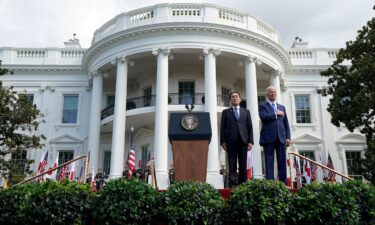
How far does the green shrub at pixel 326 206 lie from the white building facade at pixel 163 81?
Result: 35.4 ft

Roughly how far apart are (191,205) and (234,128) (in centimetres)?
230

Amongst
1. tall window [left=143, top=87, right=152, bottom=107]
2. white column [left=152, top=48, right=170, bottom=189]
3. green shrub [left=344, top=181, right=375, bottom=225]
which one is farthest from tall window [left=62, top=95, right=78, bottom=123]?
green shrub [left=344, top=181, right=375, bottom=225]

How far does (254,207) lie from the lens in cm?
595

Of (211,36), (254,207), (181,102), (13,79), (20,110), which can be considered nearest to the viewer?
(254,207)

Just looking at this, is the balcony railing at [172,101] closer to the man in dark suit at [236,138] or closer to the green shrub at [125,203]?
the man in dark suit at [236,138]

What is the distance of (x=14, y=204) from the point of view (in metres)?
6.43

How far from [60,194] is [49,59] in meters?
20.9

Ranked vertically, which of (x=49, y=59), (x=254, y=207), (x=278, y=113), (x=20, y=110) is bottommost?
(x=254, y=207)

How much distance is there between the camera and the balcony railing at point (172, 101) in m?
21.6

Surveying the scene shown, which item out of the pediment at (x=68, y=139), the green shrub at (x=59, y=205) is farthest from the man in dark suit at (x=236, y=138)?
the pediment at (x=68, y=139)

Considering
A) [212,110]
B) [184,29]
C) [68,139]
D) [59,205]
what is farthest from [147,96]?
[59,205]

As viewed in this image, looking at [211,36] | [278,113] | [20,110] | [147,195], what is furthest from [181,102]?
[147,195]

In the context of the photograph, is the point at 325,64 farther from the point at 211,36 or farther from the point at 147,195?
the point at 147,195

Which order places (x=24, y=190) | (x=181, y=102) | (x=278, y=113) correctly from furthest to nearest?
(x=181, y=102) < (x=278, y=113) < (x=24, y=190)
